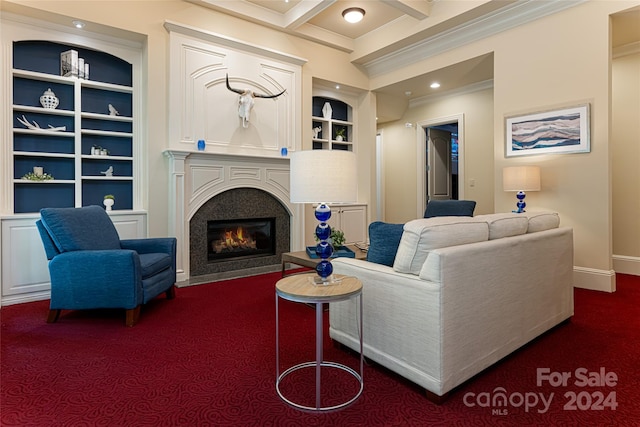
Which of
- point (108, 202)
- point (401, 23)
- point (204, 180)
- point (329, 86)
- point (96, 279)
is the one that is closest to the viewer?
point (96, 279)

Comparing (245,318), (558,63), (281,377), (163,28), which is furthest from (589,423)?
(163,28)

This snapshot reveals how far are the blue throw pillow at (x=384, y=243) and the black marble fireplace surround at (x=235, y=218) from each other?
106 inches

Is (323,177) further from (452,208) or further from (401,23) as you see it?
(401,23)

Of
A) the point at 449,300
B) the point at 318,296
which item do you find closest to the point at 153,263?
the point at 318,296

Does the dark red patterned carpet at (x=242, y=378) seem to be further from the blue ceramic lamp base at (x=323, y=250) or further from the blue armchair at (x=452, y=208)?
the blue armchair at (x=452, y=208)

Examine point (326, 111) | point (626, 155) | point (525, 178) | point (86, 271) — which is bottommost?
point (86, 271)

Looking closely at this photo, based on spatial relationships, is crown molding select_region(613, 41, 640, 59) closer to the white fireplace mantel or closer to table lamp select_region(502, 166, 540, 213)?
table lamp select_region(502, 166, 540, 213)

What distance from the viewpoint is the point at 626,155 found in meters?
4.30

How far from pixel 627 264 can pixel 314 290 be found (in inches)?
184

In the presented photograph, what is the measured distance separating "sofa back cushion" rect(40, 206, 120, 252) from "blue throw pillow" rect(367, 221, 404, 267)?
2.35m

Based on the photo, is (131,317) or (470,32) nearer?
(131,317)

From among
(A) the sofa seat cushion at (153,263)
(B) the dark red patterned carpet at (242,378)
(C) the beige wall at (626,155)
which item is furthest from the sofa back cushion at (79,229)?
(C) the beige wall at (626,155)

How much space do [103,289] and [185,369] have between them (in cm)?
113

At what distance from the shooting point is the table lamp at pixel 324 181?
1753 mm
